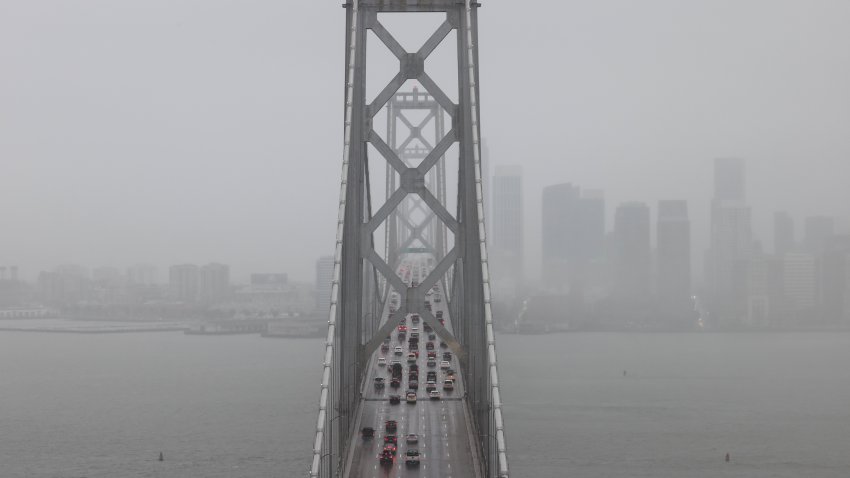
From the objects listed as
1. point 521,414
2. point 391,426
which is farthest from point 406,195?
point 521,414

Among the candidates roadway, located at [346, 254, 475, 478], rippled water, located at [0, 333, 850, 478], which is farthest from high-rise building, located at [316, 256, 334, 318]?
roadway, located at [346, 254, 475, 478]

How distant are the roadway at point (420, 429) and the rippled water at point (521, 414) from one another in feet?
42.8

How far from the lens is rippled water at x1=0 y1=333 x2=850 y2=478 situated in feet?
126

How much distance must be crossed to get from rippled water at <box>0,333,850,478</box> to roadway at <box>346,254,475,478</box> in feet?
42.8

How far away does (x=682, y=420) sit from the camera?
51031 millimetres

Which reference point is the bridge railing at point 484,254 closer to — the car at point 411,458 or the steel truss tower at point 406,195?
the steel truss tower at point 406,195

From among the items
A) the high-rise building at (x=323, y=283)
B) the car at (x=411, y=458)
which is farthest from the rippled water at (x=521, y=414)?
the high-rise building at (x=323, y=283)

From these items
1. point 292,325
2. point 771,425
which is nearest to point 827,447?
point 771,425

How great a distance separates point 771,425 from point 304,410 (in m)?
24.8

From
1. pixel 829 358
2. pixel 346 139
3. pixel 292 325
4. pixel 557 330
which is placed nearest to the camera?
pixel 346 139

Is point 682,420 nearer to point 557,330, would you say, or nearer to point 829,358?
point 829,358

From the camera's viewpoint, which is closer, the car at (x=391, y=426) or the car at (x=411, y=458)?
the car at (x=411, y=458)

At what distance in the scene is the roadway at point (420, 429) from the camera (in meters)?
15.3

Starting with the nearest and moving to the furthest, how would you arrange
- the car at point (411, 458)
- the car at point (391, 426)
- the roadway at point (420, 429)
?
the roadway at point (420, 429) < the car at point (411, 458) < the car at point (391, 426)
